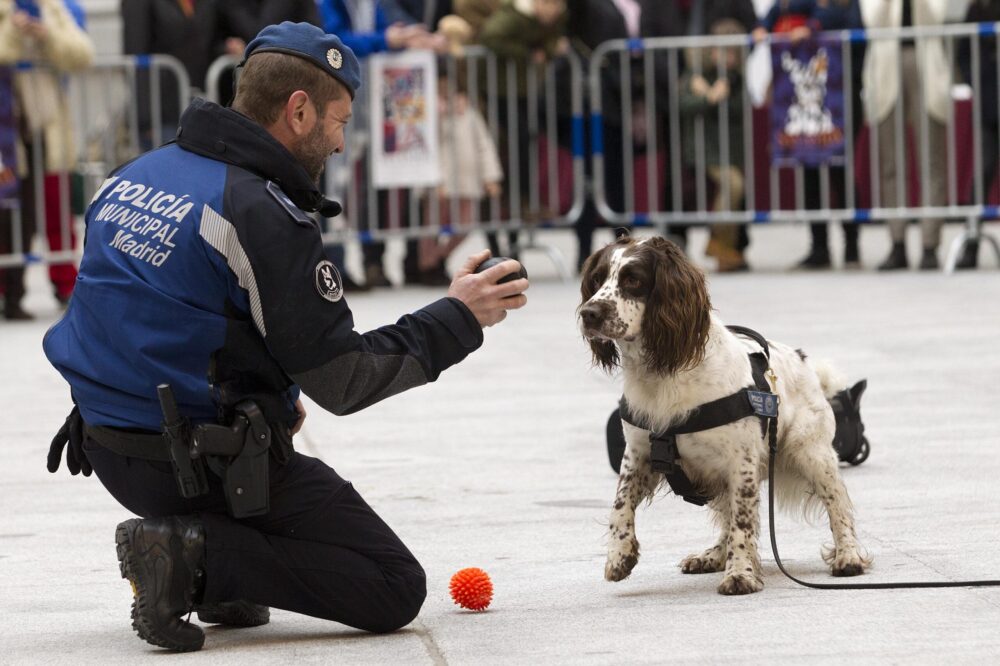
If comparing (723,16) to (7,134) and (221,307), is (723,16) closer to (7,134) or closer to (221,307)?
(7,134)

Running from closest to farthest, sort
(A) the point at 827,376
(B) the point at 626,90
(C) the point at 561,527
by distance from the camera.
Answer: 1. (A) the point at 827,376
2. (C) the point at 561,527
3. (B) the point at 626,90

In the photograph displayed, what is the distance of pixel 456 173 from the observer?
42.7ft

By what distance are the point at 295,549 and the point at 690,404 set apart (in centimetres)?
107

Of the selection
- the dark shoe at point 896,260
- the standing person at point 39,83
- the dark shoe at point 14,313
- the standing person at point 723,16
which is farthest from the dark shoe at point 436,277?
the dark shoe at point 896,260

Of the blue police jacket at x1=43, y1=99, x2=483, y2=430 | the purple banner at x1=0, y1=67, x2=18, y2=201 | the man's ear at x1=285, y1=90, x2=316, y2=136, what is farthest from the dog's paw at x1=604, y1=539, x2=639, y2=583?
the purple banner at x1=0, y1=67, x2=18, y2=201

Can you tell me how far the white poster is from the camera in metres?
12.6

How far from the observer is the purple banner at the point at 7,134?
1105 centimetres

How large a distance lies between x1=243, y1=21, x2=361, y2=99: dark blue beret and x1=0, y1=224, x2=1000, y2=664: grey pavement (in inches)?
53.6

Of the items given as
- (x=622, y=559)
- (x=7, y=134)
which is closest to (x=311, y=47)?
(x=622, y=559)

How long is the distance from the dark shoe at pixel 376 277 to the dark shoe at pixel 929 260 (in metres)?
3.84

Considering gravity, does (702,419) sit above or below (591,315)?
below

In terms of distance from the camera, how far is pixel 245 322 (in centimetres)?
421

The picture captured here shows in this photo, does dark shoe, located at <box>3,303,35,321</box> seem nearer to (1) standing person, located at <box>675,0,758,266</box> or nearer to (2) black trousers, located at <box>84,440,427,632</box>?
(1) standing person, located at <box>675,0,758,266</box>

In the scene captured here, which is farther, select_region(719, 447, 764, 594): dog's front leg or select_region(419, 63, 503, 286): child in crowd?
select_region(419, 63, 503, 286): child in crowd
